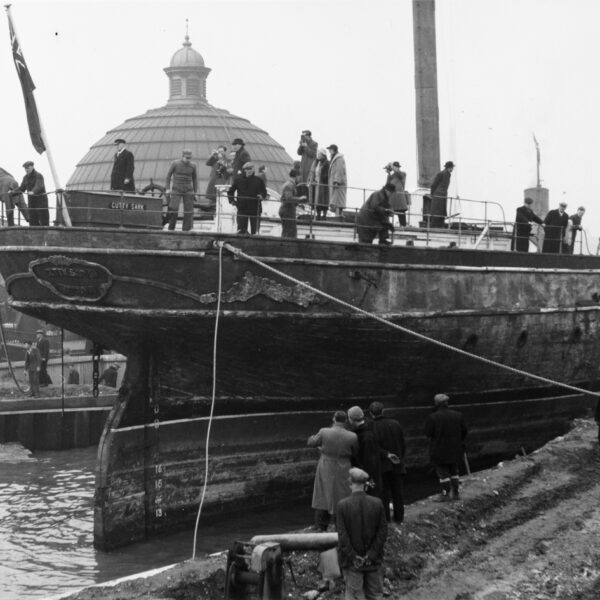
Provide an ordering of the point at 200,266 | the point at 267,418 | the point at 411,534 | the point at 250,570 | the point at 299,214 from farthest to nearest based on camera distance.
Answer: the point at 299,214 < the point at 267,418 < the point at 200,266 < the point at 411,534 < the point at 250,570

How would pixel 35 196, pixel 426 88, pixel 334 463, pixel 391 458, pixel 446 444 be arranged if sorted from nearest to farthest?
pixel 334 463, pixel 391 458, pixel 446 444, pixel 35 196, pixel 426 88

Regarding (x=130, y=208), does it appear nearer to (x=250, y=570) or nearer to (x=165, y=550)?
(x=165, y=550)

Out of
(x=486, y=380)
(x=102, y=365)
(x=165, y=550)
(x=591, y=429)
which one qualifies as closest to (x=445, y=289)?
(x=486, y=380)

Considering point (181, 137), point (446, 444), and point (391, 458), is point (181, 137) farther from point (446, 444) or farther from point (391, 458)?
point (391, 458)

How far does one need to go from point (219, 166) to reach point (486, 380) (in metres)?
5.12

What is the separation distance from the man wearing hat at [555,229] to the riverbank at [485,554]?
17.8 ft

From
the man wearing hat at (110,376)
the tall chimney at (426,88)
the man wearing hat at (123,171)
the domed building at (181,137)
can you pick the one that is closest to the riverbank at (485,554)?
the man wearing hat at (123,171)

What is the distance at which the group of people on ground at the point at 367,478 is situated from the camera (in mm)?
9445

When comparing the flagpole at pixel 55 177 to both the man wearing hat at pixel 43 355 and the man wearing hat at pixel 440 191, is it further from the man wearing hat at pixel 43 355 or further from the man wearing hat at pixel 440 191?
the man wearing hat at pixel 43 355

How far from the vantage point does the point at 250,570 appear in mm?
9688

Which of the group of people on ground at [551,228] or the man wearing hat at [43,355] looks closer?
the group of people on ground at [551,228]

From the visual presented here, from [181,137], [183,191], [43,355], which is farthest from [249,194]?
[181,137]

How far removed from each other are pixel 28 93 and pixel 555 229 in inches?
Answer: 339

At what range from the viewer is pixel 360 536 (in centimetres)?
944
